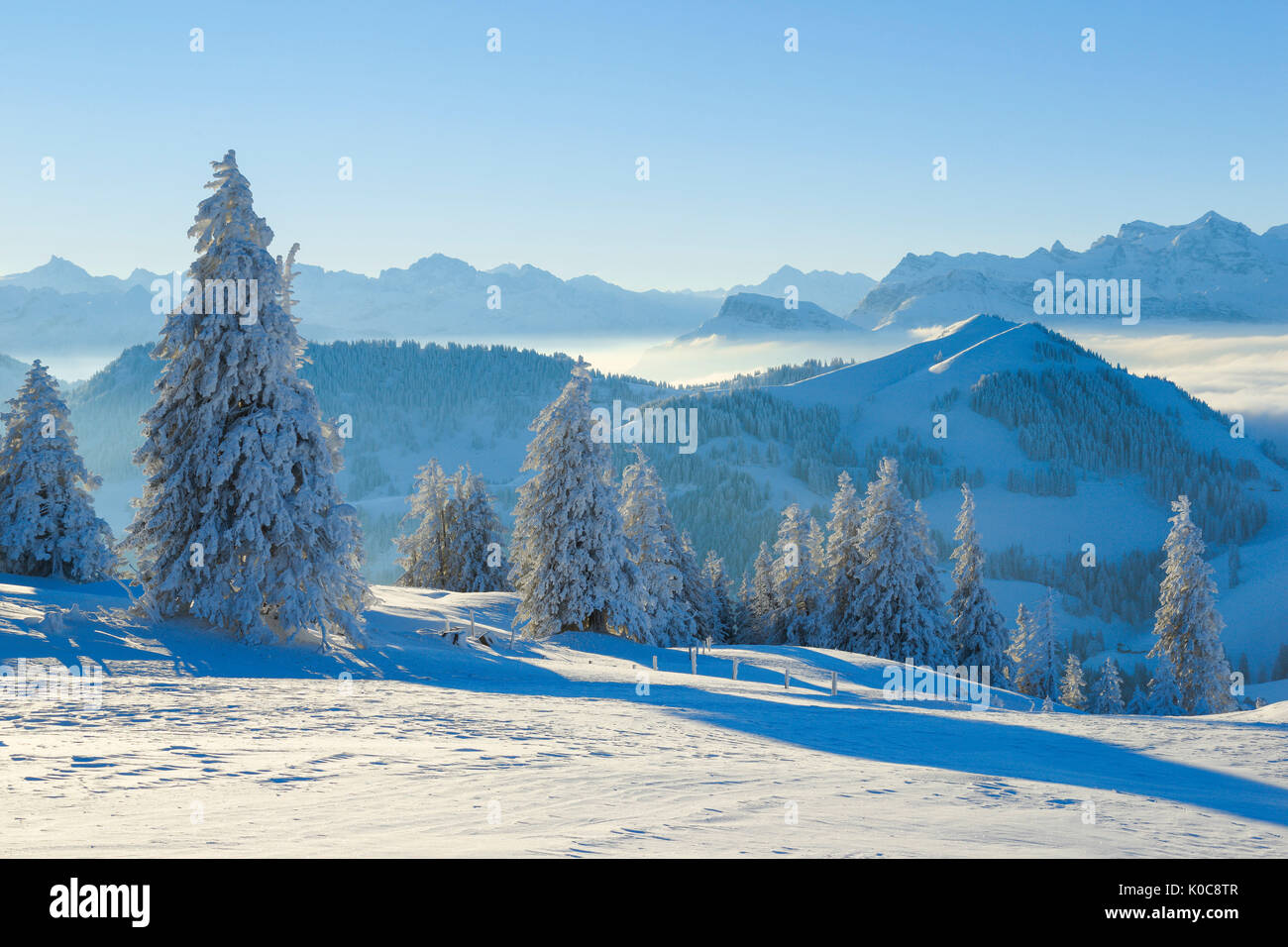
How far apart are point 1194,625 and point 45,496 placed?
163 ft

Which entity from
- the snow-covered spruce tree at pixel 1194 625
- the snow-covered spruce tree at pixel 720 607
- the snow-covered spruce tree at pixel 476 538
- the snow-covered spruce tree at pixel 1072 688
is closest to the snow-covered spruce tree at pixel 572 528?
the snow-covered spruce tree at pixel 476 538

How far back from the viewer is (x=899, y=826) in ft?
26.4

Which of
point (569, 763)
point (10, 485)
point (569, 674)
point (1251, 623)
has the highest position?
point (10, 485)

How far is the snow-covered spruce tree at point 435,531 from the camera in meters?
56.6

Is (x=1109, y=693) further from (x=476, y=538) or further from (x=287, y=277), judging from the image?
(x=287, y=277)

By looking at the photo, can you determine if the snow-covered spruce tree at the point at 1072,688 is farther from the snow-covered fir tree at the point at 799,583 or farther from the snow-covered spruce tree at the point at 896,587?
the snow-covered fir tree at the point at 799,583

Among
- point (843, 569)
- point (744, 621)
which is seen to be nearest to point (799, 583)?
point (843, 569)

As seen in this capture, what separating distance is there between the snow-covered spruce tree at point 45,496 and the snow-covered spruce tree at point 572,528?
15533 millimetres

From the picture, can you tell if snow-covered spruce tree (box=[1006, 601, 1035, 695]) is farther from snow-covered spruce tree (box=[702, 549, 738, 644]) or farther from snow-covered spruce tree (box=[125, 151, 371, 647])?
snow-covered spruce tree (box=[125, 151, 371, 647])

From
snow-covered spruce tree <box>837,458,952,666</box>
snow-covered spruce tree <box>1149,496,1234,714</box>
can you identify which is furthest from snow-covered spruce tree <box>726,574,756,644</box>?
snow-covered spruce tree <box>1149,496,1234,714</box>
